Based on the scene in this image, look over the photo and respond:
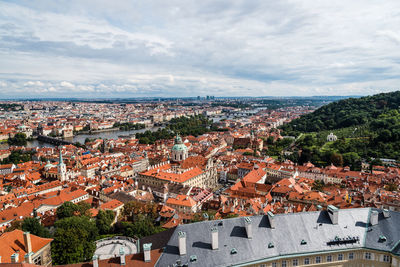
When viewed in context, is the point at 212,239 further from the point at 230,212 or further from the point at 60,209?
the point at 60,209

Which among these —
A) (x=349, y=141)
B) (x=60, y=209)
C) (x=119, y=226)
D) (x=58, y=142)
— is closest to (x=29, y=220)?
(x=60, y=209)

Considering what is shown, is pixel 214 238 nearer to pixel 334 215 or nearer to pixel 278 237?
pixel 278 237

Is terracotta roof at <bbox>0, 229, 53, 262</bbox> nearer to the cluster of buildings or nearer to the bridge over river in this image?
the cluster of buildings

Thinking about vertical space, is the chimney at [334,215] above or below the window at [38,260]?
above

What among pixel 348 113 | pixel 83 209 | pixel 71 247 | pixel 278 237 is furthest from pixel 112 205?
pixel 348 113

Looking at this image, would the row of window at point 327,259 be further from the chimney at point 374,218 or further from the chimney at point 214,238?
the chimney at point 214,238

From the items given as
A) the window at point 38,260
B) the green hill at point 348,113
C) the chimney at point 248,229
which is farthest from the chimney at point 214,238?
the green hill at point 348,113

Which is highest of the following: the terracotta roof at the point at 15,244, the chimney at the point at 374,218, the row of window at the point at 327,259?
the chimney at the point at 374,218
